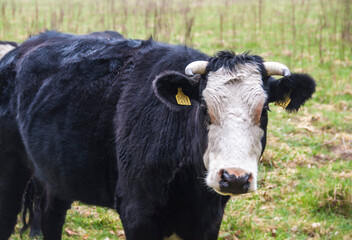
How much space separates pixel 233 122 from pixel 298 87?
791 mm

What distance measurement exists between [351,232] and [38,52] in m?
3.59

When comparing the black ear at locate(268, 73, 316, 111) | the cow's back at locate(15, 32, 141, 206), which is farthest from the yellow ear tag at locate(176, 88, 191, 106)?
the cow's back at locate(15, 32, 141, 206)

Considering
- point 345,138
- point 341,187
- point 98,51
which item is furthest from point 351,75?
point 98,51

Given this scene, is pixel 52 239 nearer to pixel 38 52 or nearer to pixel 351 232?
pixel 38 52

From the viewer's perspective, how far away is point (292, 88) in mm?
3529

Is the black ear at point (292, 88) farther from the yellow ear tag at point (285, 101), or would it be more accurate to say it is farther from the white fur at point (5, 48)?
the white fur at point (5, 48)

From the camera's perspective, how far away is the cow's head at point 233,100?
290 centimetres

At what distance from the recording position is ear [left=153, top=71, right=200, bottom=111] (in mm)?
3320

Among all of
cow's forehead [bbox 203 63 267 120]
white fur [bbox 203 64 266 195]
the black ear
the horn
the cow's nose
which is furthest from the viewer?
the black ear

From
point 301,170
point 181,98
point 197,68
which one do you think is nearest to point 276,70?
point 197,68

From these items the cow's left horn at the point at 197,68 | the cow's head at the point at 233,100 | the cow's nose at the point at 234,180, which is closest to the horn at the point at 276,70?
the cow's head at the point at 233,100

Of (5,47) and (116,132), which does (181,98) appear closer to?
(116,132)

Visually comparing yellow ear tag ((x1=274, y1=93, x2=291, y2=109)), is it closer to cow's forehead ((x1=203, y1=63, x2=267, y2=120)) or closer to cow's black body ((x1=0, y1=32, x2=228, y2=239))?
cow's forehead ((x1=203, y1=63, x2=267, y2=120))

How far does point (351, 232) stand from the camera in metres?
5.17
